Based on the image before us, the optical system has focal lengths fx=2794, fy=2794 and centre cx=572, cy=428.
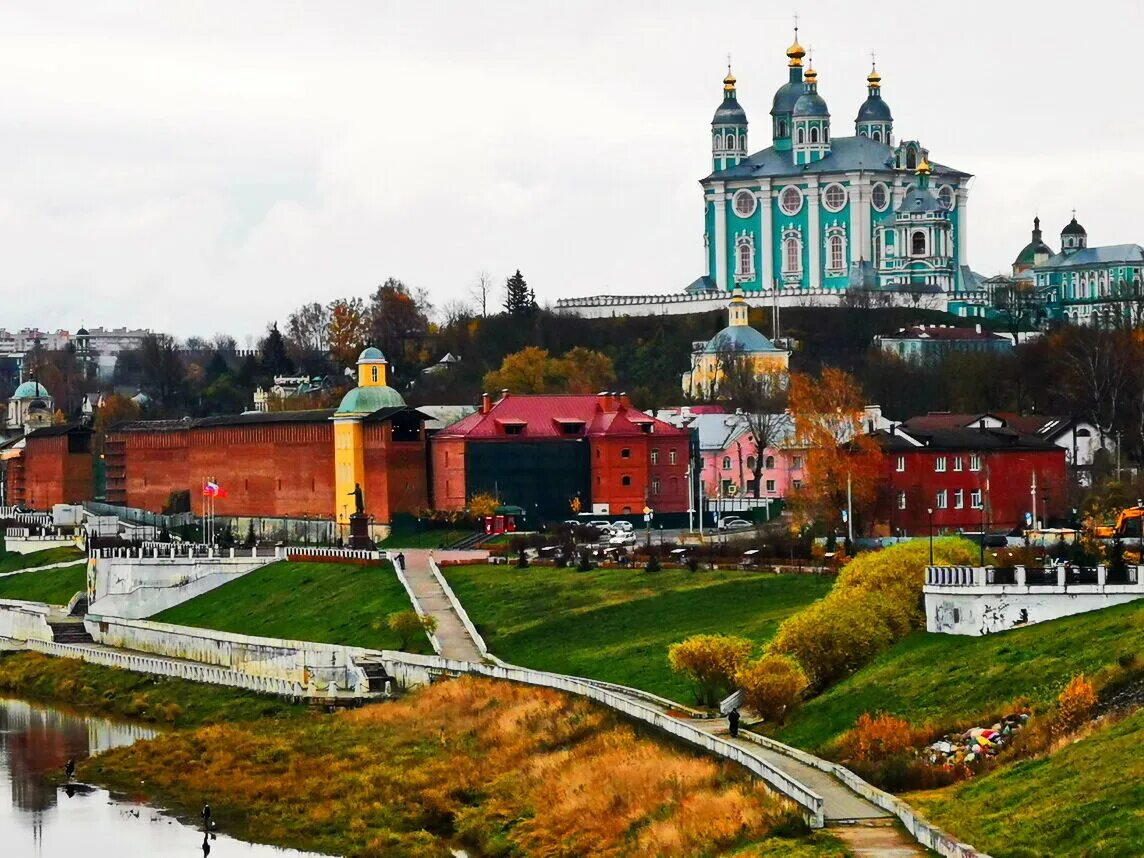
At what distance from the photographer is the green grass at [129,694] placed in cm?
6731

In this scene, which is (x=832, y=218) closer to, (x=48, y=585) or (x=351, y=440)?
(x=351, y=440)

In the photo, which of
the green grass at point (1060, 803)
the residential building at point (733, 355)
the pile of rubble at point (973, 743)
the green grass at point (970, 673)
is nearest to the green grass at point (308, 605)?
the green grass at point (970, 673)

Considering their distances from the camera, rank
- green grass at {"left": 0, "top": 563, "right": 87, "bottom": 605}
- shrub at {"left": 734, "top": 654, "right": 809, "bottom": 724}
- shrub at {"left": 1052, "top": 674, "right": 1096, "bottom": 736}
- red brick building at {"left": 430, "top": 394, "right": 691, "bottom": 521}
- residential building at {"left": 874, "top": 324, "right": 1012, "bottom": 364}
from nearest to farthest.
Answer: shrub at {"left": 1052, "top": 674, "right": 1096, "bottom": 736}
shrub at {"left": 734, "top": 654, "right": 809, "bottom": 724}
green grass at {"left": 0, "top": 563, "right": 87, "bottom": 605}
red brick building at {"left": 430, "top": 394, "right": 691, "bottom": 521}
residential building at {"left": 874, "top": 324, "right": 1012, "bottom": 364}

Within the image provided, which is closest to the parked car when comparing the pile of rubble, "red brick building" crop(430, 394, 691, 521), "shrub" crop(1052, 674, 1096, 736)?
"red brick building" crop(430, 394, 691, 521)

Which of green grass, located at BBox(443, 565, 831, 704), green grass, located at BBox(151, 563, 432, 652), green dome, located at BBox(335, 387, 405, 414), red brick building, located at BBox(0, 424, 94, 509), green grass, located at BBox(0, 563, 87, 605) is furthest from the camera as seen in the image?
red brick building, located at BBox(0, 424, 94, 509)

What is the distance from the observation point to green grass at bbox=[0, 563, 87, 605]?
97812 millimetres

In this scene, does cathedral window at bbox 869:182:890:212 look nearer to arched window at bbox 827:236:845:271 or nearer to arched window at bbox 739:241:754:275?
arched window at bbox 827:236:845:271

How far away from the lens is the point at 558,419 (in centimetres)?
10512

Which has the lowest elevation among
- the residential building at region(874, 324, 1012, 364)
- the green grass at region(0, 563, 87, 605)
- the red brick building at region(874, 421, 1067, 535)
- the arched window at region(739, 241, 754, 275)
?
the green grass at region(0, 563, 87, 605)

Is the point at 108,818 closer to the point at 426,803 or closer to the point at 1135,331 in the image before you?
the point at 426,803

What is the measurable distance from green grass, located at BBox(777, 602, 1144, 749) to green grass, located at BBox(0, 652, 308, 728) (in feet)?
62.6

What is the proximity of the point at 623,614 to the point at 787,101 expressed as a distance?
4465 inches

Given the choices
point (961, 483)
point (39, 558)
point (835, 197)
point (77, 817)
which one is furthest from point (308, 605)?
point (835, 197)

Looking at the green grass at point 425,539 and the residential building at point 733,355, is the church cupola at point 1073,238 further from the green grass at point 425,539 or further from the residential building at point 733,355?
the green grass at point 425,539
